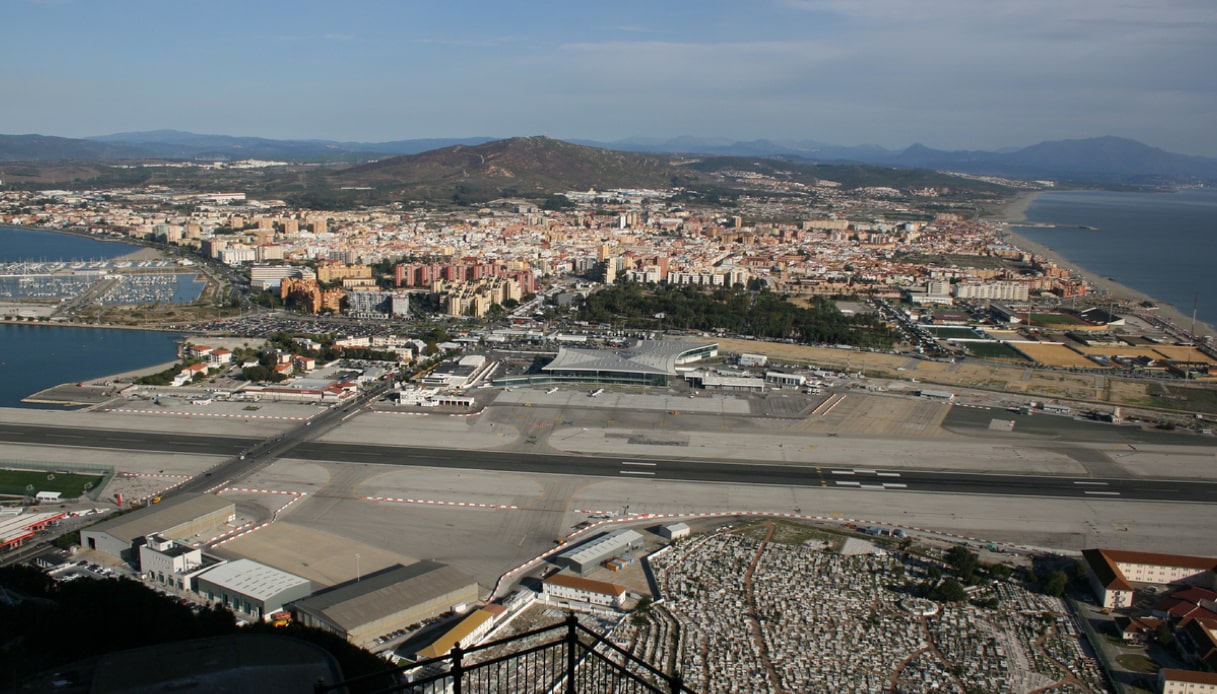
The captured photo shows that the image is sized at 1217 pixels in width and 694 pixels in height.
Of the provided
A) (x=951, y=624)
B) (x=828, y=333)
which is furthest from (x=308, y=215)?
(x=951, y=624)

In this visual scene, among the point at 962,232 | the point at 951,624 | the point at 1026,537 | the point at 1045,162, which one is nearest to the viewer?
the point at 951,624

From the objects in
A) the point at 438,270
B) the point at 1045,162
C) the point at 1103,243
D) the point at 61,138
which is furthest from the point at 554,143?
the point at 1045,162

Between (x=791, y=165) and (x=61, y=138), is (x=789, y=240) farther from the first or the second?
(x=61, y=138)

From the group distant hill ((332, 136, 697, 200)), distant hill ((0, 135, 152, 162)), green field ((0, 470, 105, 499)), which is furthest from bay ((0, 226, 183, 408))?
distant hill ((0, 135, 152, 162))

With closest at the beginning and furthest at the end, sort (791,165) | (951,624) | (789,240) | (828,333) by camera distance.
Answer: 1. (951,624)
2. (828,333)
3. (789,240)
4. (791,165)

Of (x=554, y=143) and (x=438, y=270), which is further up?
(x=554, y=143)

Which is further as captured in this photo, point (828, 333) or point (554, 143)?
point (554, 143)

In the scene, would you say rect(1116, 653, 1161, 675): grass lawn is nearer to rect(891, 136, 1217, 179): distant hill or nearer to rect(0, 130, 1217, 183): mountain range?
rect(0, 130, 1217, 183): mountain range

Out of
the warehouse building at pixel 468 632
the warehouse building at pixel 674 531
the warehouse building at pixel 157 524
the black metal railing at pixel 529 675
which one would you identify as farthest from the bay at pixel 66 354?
the black metal railing at pixel 529 675
